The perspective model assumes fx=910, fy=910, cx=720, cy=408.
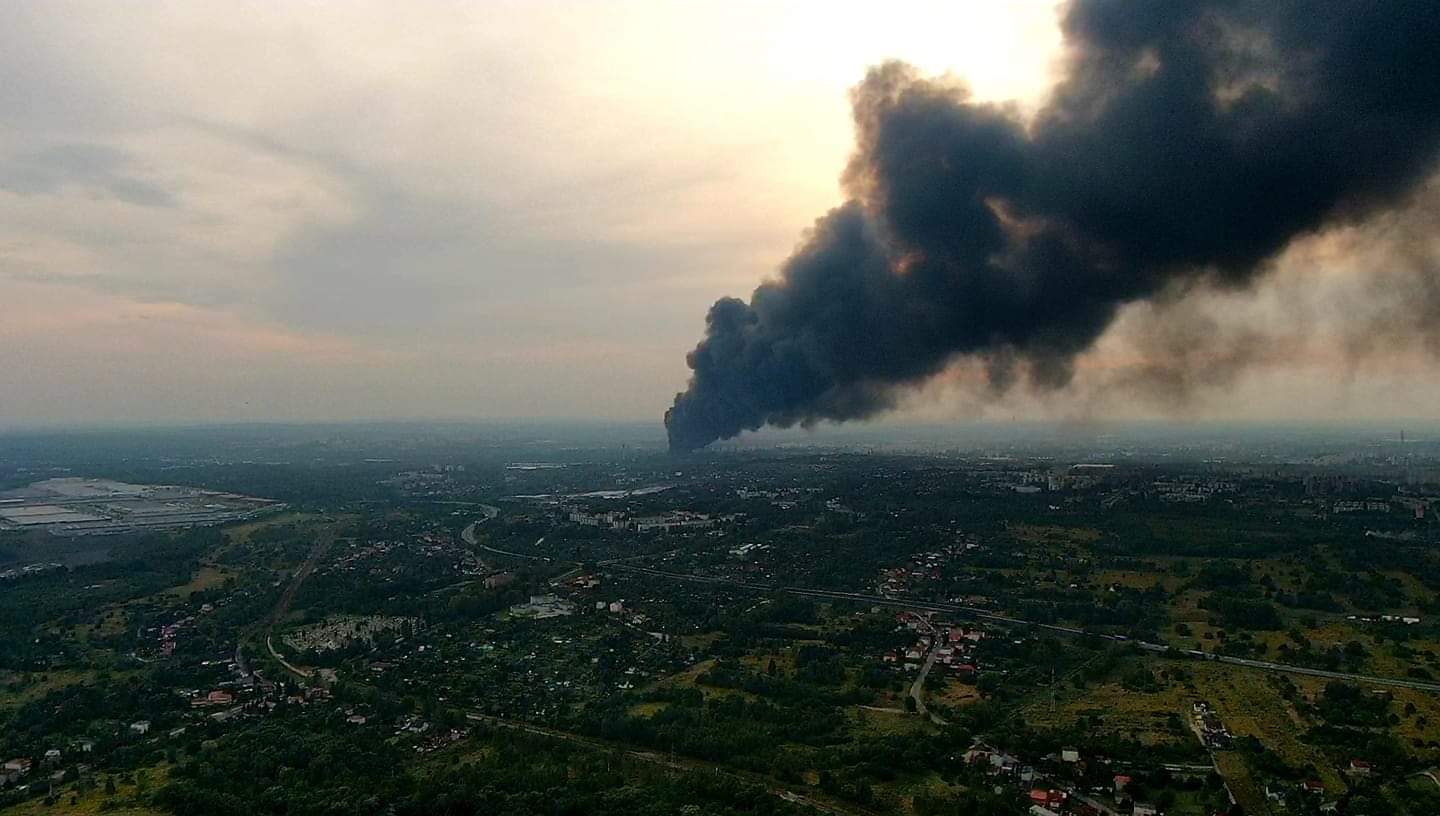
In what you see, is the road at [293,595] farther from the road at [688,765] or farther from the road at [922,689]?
the road at [922,689]

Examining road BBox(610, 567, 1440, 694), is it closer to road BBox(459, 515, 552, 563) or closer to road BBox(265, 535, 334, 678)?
road BBox(459, 515, 552, 563)

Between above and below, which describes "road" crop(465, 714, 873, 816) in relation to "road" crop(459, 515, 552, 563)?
below

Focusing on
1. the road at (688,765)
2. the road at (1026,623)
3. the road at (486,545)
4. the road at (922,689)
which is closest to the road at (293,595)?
the road at (486,545)

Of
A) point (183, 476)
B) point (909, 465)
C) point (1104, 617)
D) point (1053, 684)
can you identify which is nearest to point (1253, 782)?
point (1053, 684)

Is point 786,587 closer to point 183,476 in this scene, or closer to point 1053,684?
point 1053,684

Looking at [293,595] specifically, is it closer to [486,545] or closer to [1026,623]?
[486,545]

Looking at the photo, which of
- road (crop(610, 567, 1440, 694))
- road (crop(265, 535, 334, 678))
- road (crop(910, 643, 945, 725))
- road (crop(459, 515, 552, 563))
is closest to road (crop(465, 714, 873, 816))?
road (crop(910, 643, 945, 725))
